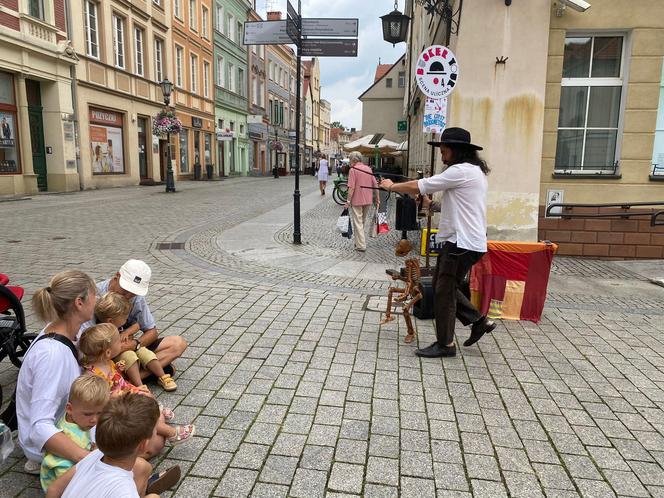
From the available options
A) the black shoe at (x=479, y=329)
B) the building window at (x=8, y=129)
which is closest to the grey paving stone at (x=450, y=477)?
the black shoe at (x=479, y=329)

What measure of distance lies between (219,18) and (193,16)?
17.4 ft

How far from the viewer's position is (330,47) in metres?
9.16

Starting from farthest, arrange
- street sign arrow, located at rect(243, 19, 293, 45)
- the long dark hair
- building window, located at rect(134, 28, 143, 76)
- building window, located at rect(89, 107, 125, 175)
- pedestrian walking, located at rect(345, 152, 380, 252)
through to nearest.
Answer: building window, located at rect(134, 28, 143, 76) → building window, located at rect(89, 107, 125, 175) → pedestrian walking, located at rect(345, 152, 380, 252) → street sign arrow, located at rect(243, 19, 293, 45) → the long dark hair

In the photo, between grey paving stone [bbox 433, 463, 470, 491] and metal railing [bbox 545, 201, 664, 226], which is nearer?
grey paving stone [bbox 433, 463, 470, 491]

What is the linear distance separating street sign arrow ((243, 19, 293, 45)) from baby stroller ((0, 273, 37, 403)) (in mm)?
6980

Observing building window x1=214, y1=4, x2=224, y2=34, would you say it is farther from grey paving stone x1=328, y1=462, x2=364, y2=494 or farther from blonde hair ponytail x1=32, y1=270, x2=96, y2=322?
grey paving stone x1=328, y1=462, x2=364, y2=494

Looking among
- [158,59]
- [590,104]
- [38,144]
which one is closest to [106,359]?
[590,104]

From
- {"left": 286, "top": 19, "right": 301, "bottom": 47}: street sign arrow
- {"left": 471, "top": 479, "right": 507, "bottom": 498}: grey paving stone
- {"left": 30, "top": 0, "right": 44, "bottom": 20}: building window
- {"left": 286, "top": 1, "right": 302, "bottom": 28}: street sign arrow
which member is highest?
{"left": 30, "top": 0, "right": 44, "bottom": 20}: building window

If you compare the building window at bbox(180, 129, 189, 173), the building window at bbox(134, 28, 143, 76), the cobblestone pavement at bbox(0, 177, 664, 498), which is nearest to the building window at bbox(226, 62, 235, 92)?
the building window at bbox(180, 129, 189, 173)

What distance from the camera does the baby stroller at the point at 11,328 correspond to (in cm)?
337

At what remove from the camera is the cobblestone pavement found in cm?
267

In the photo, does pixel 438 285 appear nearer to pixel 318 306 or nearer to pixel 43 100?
pixel 318 306

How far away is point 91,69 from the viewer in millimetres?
21031

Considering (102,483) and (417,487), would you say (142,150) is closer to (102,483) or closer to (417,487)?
(417,487)
